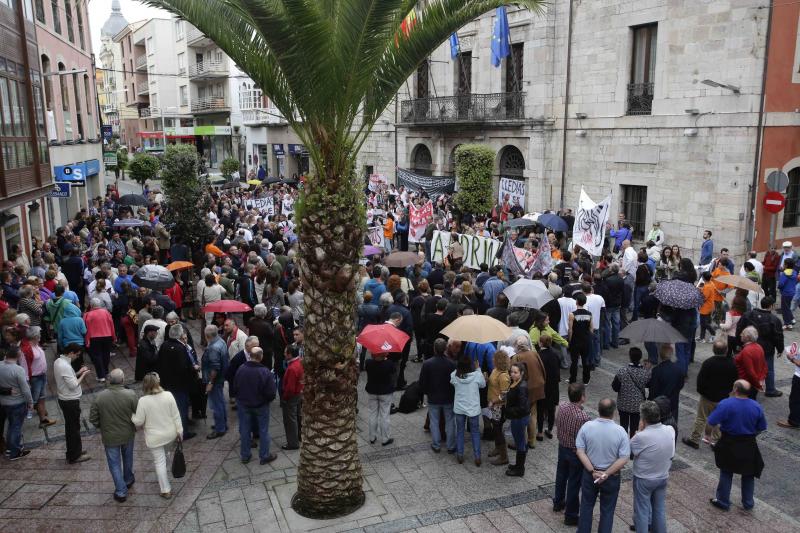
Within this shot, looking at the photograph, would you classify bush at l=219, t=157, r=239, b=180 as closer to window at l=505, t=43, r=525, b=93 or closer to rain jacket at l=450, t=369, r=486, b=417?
window at l=505, t=43, r=525, b=93

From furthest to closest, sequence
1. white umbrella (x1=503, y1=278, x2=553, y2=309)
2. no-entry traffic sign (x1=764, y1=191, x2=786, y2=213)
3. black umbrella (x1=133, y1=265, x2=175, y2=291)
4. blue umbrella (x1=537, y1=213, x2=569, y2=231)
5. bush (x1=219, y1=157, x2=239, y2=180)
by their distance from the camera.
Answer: bush (x1=219, y1=157, x2=239, y2=180)
blue umbrella (x1=537, y1=213, x2=569, y2=231)
no-entry traffic sign (x1=764, y1=191, x2=786, y2=213)
black umbrella (x1=133, y1=265, x2=175, y2=291)
white umbrella (x1=503, y1=278, x2=553, y2=309)

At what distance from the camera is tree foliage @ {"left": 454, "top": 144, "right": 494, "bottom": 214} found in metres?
22.5

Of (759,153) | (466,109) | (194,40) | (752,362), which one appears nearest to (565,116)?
(466,109)

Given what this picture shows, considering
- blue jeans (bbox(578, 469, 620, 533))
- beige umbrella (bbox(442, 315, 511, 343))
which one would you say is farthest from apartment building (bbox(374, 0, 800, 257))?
blue jeans (bbox(578, 469, 620, 533))

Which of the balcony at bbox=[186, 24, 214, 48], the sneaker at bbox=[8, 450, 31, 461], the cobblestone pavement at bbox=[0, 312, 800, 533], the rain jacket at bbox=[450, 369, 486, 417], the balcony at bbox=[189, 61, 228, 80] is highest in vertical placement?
the balcony at bbox=[186, 24, 214, 48]

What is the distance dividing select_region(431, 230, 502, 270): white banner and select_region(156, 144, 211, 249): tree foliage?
6.02m

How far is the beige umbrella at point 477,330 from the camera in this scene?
8.06 meters

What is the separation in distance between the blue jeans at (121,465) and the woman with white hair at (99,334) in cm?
344

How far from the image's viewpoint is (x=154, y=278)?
11.4 metres

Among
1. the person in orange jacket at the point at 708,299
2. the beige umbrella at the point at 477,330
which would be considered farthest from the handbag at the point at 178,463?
the person in orange jacket at the point at 708,299

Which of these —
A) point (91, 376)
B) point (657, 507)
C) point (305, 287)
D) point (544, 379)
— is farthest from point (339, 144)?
point (91, 376)

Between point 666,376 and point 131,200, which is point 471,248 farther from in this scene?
point 131,200

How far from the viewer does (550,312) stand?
10648mm

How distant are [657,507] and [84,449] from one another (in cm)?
698
